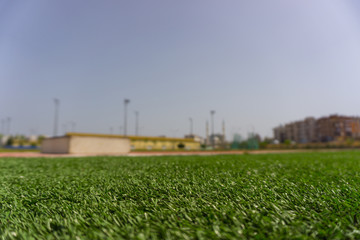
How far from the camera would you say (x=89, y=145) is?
2341 cm

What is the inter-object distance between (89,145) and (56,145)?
511 centimetres

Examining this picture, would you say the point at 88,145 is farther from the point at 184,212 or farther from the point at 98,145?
the point at 184,212

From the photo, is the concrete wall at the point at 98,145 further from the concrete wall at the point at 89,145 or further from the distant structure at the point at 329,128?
the distant structure at the point at 329,128

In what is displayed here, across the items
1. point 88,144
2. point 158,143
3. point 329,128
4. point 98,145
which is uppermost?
point 329,128

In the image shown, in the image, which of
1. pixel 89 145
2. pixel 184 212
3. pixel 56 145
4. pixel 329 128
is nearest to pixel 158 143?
pixel 56 145

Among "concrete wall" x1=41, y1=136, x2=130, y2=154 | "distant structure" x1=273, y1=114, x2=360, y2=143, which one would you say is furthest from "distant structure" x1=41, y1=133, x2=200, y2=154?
"distant structure" x1=273, y1=114, x2=360, y2=143

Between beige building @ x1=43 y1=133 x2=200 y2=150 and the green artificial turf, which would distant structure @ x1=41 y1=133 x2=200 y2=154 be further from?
the green artificial turf

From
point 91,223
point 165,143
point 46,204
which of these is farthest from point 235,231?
point 165,143

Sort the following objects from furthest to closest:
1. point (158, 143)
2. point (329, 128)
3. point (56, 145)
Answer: point (329, 128)
point (158, 143)
point (56, 145)

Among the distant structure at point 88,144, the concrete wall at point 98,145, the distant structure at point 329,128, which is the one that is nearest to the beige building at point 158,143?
the distant structure at point 88,144

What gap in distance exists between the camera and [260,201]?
2.78m

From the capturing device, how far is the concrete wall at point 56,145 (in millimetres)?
23112

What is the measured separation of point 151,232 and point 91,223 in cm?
73

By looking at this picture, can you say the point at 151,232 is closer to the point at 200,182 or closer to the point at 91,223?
the point at 91,223
